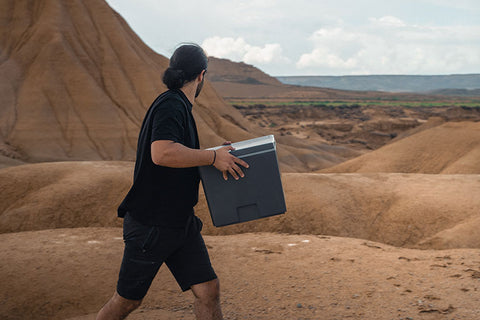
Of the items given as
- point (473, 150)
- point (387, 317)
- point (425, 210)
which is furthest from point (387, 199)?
point (473, 150)

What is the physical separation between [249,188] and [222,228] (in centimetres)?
524

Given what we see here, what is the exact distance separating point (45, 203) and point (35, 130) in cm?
1089

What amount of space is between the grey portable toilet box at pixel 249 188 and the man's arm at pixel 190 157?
0.23 feet

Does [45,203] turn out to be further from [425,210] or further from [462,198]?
[462,198]

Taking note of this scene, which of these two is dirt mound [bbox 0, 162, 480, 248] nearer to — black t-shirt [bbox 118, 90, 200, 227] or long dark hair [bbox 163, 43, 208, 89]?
black t-shirt [bbox 118, 90, 200, 227]

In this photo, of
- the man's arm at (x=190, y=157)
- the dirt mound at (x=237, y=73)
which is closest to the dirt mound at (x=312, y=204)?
the man's arm at (x=190, y=157)

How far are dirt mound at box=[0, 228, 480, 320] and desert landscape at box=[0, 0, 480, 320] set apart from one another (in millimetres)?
16

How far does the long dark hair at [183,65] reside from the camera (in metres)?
2.49

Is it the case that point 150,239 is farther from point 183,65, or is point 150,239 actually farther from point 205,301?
point 183,65

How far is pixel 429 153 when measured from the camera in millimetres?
16391

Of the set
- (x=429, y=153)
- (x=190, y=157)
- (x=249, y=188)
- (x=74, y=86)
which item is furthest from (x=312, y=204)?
(x=74, y=86)

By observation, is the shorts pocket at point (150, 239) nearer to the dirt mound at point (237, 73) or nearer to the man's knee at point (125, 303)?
the man's knee at point (125, 303)

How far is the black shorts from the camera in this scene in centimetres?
243

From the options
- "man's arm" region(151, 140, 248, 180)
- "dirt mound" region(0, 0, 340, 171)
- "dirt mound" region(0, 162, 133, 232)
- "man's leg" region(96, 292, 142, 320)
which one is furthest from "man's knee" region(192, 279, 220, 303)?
"dirt mound" region(0, 0, 340, 171)
